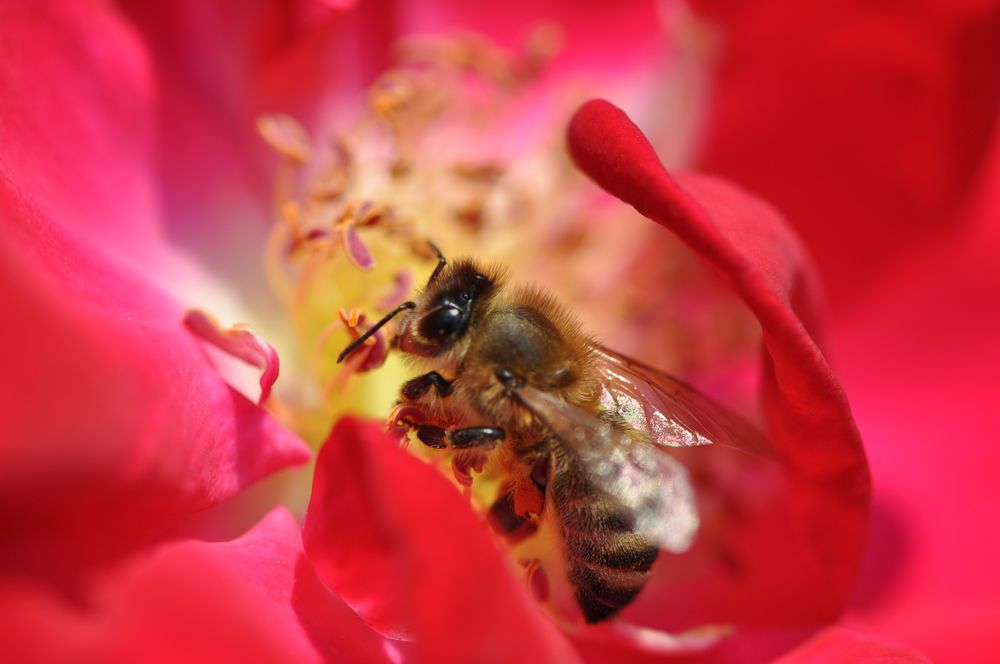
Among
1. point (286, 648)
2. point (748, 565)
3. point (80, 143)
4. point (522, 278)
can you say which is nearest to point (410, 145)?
point (522, 278)

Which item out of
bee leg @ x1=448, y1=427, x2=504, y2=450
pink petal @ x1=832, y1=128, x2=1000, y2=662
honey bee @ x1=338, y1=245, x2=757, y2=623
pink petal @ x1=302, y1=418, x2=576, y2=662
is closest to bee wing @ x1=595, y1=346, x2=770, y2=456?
honey bee @ x1=338, y1=245, x2=757, y2=623

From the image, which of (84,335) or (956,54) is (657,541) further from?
(956,54)

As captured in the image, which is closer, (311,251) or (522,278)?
(311,251)

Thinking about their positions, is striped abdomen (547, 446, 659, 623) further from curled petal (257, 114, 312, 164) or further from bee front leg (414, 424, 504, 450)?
curled petal (257, 114, 312, 164)

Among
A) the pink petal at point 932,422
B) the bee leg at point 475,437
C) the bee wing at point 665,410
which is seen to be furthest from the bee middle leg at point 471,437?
the pink petal at point 932,422

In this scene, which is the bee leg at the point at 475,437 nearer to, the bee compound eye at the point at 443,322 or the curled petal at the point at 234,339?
the bee compound eye at the point at 443,322

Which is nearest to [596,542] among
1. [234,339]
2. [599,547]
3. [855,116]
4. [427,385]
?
[599,547]
